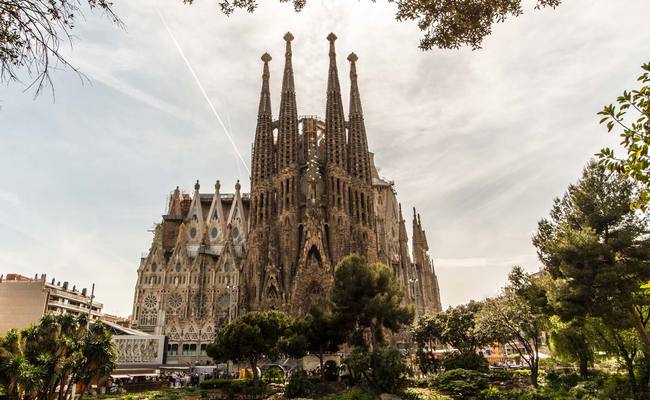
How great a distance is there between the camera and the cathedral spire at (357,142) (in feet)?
179

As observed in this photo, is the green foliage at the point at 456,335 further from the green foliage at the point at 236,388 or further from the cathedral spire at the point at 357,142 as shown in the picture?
the cathedral spire at the point at 357,142

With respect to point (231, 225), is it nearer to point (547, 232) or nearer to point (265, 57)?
point (265, 57)

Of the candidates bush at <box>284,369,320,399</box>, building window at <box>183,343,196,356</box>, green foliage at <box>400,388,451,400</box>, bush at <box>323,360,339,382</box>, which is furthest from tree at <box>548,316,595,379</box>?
building window at <box>183,343,196,356</box>

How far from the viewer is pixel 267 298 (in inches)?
1810

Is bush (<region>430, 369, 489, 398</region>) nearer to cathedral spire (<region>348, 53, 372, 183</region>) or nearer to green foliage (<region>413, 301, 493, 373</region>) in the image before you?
green foliage (<region>413, 301, 493, 373</region>)

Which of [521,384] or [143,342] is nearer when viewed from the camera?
[521,384]

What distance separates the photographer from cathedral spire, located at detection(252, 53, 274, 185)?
5381 cm

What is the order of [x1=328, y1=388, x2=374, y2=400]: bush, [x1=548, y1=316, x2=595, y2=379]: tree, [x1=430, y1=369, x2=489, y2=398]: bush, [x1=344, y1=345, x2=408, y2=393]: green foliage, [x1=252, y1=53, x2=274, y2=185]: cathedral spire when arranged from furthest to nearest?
[x1=252, y1=53, x2=274, y2=185]: cathedral spire < [x1=548, y1=316, x2=595, y2=379]: tree < [x1=344, y1=345, x2=408, y2=393]: green foliage < [x1=430, y1=369, x2=489, y2=398]: bush < [x1=328, y1=388, x2=374, y2=400]: bush

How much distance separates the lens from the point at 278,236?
4984 centimetres

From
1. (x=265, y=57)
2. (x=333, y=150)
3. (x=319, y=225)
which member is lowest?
(x=319, y=225)

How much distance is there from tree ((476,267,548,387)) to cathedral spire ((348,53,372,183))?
103ft

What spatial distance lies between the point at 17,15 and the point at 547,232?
1034 inches

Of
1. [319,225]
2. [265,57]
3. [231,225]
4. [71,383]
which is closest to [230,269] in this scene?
[231,225]

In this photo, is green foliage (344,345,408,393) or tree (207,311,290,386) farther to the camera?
tree (207,311,290,386)
